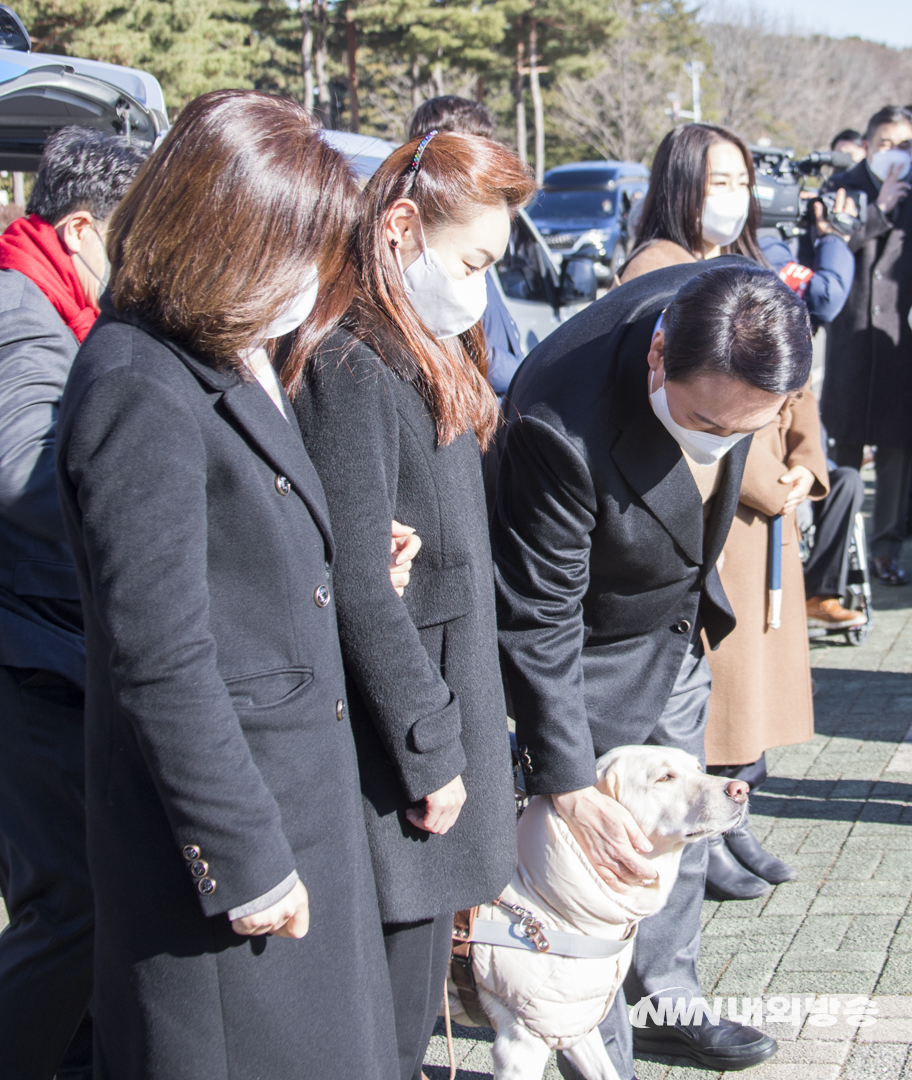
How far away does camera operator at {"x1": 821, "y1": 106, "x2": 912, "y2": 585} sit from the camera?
6176 millimetres

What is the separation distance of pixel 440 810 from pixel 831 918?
1799mm

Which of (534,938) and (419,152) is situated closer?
(419,152)

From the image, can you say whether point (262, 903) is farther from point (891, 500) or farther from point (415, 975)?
point (891, 500)

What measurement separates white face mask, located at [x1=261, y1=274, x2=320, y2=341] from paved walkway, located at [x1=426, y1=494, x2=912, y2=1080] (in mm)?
1870

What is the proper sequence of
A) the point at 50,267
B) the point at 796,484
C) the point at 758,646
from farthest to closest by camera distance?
the point at 796,484 → the point at 758,646 → the point at 50,267

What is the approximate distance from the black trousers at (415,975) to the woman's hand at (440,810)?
21 centimetres

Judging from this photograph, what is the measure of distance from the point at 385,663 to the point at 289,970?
47cm

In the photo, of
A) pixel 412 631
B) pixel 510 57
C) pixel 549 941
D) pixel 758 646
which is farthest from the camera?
pixel 510 57

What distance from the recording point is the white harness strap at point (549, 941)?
2162mm

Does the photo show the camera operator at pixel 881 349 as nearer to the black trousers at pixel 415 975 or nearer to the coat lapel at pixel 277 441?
the black trousers at pixel 415 975

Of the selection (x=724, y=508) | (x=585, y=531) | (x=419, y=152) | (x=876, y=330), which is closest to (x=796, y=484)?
(x=724, y=508)

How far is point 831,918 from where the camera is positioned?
3.14m

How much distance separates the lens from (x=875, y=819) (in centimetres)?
Answer: 372

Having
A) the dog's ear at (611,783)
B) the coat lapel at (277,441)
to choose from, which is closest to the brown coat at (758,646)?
the dog's ear at (611,783)
